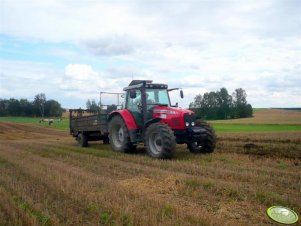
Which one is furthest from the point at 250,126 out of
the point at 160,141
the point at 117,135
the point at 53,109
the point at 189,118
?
the point at 53,109

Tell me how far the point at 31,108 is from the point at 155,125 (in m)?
84.3

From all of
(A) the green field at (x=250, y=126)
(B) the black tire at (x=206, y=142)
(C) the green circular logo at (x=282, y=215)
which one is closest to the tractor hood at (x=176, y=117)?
(B) the black tire at (x=206, y=142)

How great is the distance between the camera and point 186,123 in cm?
1174

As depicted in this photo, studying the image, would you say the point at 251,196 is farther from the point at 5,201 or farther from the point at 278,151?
the point at 278,151

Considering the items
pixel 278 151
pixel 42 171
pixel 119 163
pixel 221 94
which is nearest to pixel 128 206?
pixel 42 171

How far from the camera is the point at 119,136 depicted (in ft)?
45.2

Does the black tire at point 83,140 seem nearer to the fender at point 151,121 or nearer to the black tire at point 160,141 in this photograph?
the fender at point 151,121

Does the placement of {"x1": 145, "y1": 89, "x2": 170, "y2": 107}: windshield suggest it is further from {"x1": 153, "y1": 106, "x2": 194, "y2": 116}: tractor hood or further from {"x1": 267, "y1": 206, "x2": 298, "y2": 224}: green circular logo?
{"x1": 267, "y1": 206, "x2": 298, "y2": 224}: green circular logo

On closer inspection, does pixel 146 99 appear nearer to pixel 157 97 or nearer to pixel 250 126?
pixel 157 97

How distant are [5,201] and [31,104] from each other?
89515 millimetres

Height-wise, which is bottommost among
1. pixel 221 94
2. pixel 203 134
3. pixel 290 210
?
pixel 290 210

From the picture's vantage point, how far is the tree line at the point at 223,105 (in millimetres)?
79062

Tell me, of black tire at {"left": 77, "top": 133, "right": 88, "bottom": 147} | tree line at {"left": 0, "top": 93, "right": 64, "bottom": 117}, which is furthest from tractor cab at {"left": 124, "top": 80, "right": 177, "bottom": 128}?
A: tree line at {"left": 0, "top": 93, "right": 64, "bottom": 117}

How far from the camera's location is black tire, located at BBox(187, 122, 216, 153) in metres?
12.1
